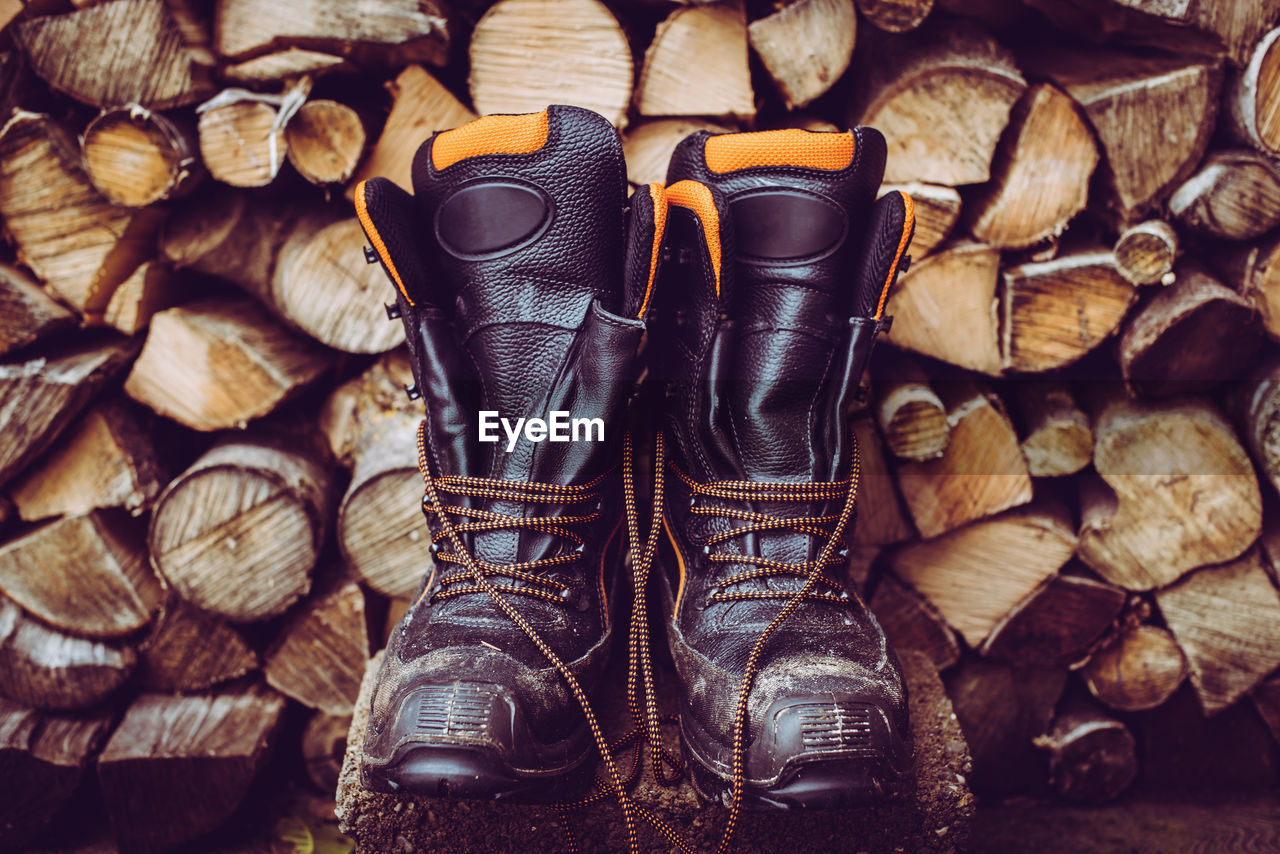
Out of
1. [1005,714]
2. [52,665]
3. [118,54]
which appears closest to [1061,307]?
[1005,714]

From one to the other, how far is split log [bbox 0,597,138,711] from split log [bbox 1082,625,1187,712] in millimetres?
1609

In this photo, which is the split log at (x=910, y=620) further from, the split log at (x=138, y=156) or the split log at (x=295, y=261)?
the split log at (x=138, y=156)

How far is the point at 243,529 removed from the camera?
1.15 m

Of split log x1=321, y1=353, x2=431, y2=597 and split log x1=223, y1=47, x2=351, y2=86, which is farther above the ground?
split log x1=223, y1=47, x2=351, y2=86

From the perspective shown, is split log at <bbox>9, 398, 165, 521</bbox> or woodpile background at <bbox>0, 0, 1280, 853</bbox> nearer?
woodpile background at <bbox>0, 0, 1280, 853</bbox>

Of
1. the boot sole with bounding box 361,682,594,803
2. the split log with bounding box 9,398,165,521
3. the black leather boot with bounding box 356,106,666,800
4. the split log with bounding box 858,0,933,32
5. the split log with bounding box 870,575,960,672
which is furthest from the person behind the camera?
the split log with bounding box 870,575,960,672

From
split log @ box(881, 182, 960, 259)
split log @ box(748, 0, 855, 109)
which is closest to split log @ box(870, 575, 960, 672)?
split log @ box(881, 182, 960, 259)

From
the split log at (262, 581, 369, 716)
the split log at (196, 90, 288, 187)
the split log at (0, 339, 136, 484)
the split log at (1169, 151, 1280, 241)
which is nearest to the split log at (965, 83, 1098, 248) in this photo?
the split log at (1169, 151, 1280, 241)

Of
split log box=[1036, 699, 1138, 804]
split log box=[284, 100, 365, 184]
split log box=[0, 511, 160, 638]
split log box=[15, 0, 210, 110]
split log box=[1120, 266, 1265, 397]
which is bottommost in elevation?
split log box=[1036, 699, 1138, 804]

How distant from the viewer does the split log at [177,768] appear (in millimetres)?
1222

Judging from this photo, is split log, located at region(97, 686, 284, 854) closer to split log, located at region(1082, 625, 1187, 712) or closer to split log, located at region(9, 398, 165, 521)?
split log, located at region(9, 398, 165, 521)

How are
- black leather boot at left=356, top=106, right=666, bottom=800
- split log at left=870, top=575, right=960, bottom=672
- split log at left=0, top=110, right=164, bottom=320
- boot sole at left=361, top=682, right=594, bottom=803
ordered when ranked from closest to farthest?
boot sole at left=361, top=682, right=594, bottom=803 → black leather boot at left=356, top=106, right=666, bottom=800 → split log at left=0, top=110, right=164, bottom=320 → split log at left=870, top=575, right=960, bottom=672

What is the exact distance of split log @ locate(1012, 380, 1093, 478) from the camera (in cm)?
117

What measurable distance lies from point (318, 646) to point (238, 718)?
0.19 meters
